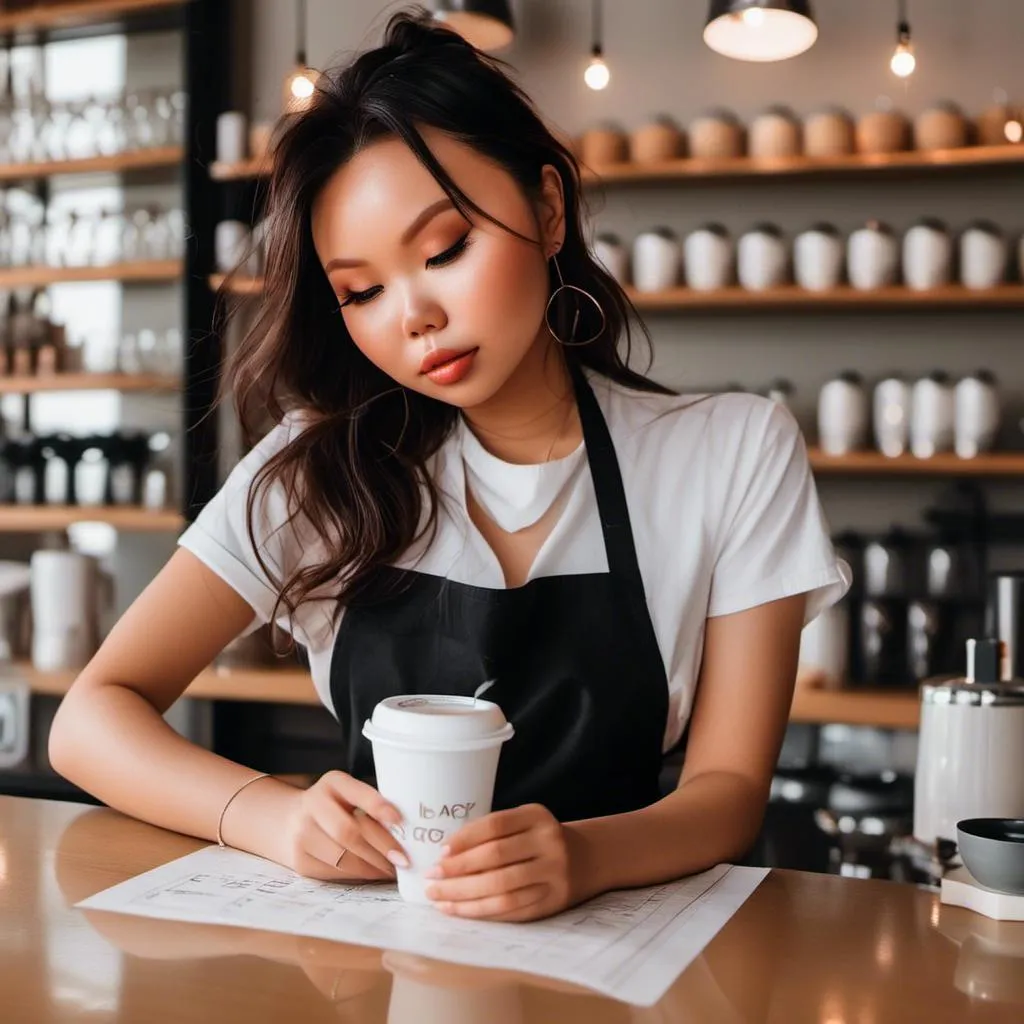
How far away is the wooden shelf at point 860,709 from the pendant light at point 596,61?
5.49 ft

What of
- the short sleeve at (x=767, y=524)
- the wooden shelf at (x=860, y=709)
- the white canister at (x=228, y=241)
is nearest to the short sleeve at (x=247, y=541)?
the short sleeve at (x=767, y=524)

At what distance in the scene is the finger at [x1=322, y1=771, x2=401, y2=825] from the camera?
2.85 feet

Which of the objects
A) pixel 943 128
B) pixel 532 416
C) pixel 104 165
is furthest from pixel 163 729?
pixel 104 165

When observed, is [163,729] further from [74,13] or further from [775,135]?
[74,13]

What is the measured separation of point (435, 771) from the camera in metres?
0.84

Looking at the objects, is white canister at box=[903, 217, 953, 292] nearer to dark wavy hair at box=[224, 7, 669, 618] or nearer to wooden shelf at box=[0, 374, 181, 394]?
dark wavy hair at box=[224, 7, 669, 618]

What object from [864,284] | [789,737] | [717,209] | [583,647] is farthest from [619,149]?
[583,647]

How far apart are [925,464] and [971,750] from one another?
6.67ft

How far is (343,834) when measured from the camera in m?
0.92

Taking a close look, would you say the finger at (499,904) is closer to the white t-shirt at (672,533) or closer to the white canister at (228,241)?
the white t-shirt at (672,533)

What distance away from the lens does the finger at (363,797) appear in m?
0.87

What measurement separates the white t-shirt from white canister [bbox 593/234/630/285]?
193 centimetres

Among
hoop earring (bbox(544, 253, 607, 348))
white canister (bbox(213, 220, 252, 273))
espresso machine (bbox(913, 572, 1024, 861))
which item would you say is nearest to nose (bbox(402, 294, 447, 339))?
hoop earring (bbox(544, 253, 607, 348))

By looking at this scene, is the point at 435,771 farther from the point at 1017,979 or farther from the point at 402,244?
the point at 402,244
